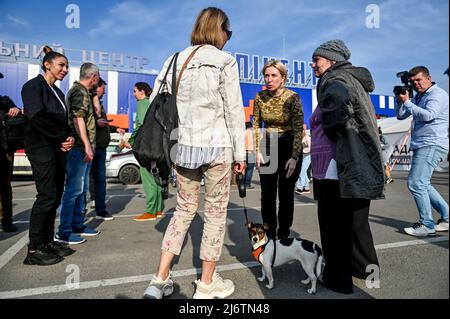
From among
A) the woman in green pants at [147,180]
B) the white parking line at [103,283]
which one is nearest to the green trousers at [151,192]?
the woman in green pants at [147,180]

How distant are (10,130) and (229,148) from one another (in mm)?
2907

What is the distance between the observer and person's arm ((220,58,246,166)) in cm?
217

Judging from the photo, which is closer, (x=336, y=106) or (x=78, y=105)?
(x=336, y=106)

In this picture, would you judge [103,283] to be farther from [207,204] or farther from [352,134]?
[352,134]

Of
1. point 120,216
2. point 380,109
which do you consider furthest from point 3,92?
point 380,109

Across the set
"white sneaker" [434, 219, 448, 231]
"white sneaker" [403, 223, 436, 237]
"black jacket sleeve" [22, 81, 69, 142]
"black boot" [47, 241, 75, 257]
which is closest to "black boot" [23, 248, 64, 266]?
"black boot" [47, 241, 75, 257]

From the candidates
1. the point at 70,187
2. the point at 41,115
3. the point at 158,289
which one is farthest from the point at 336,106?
the point at 70,187

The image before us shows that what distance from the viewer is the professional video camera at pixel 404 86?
3.67 m

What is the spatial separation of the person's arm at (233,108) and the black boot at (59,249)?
7.25ft

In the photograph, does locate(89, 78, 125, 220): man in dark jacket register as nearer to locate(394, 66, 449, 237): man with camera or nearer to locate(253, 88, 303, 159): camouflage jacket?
locate(253, 88, 303, 159): camouflage jacket

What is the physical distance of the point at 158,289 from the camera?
7.04ft
